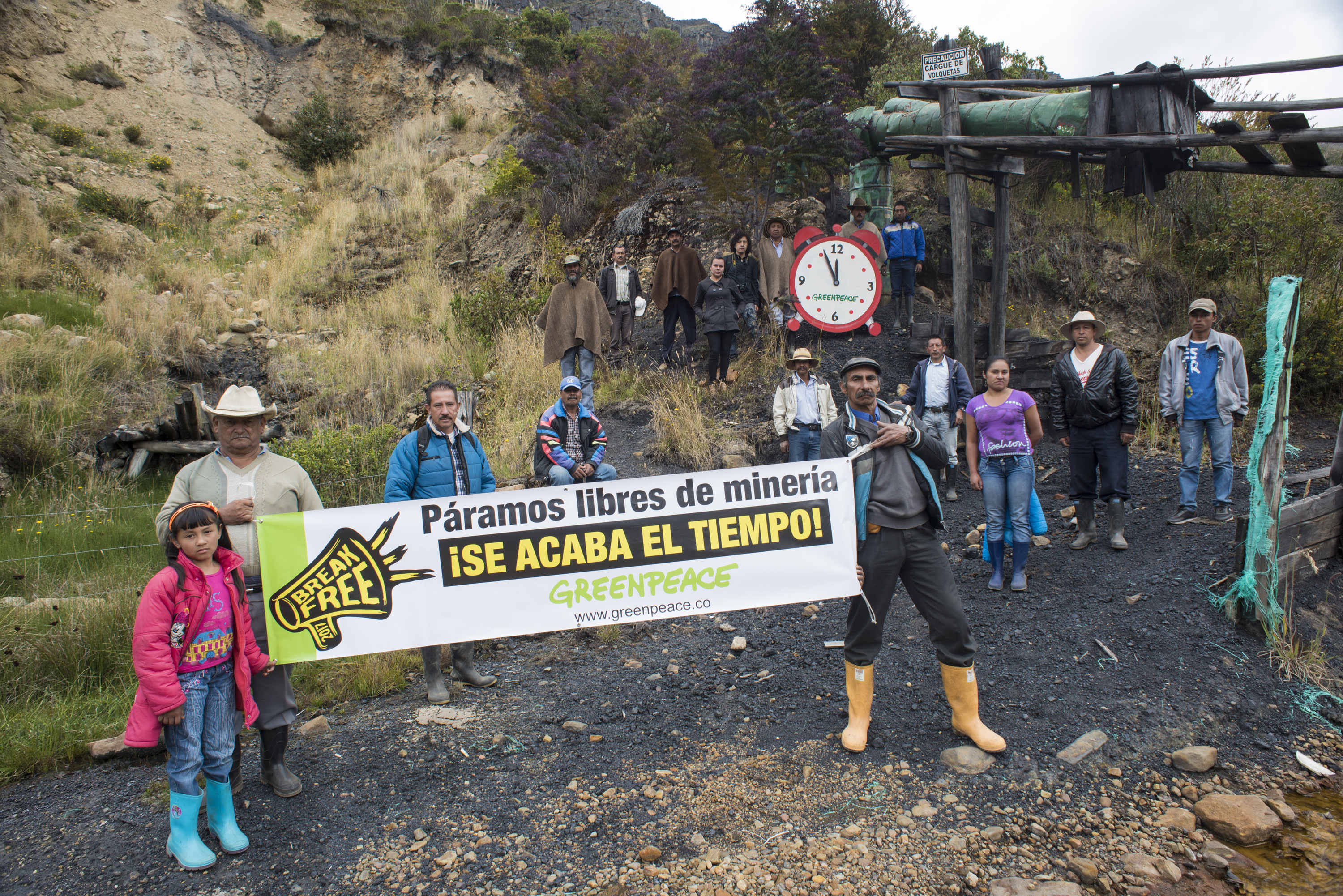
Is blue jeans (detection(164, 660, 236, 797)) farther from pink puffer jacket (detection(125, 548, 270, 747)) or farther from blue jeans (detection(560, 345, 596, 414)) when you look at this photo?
blue jeans (detection(560, 345, 596, 414))

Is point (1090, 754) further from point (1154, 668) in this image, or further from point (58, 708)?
point (58, 708)

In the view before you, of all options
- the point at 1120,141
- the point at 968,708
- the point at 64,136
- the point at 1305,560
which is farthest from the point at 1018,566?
the point at 64,136

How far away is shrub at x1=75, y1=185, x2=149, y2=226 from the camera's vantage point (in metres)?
16.2

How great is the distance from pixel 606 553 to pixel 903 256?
8.34m

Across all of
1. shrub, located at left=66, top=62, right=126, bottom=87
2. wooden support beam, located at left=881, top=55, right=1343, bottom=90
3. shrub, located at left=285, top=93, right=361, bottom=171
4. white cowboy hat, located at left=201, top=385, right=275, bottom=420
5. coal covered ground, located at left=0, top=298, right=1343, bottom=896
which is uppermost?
shrub, located at left=66, top=62, right=126, bottom=87

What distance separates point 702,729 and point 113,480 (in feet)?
27.2

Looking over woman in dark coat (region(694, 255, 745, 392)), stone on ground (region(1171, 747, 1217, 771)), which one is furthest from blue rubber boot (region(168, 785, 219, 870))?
woman in dark coat (region(694, 255, 745, 392))

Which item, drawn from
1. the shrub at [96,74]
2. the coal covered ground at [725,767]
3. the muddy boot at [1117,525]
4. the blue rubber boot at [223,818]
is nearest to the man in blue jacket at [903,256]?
the muddy boot at [1117,525]

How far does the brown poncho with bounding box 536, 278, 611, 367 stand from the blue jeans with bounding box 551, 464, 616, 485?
358cm

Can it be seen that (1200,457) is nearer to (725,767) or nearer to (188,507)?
(725,767)

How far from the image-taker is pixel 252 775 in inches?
163

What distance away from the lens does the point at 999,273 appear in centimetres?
948

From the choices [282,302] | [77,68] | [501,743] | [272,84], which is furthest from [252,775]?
[272,84]

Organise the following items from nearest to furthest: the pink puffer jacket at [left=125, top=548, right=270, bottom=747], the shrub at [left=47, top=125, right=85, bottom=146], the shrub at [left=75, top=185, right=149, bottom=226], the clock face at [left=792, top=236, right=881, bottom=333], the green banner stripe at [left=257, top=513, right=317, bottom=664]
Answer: the pink puffer jacket at [left=125, top=548, right=270, bottom=747]
the green banner stripe at [left=257, top=513, right=317, bottom=664]
the clock face at [left=792, top=236, right=881, bottom=333]
the shrub at [left=75, top=185, right=149, bottom=226]
the shrub at [left=47, top=125, right=85, bottom=146]
